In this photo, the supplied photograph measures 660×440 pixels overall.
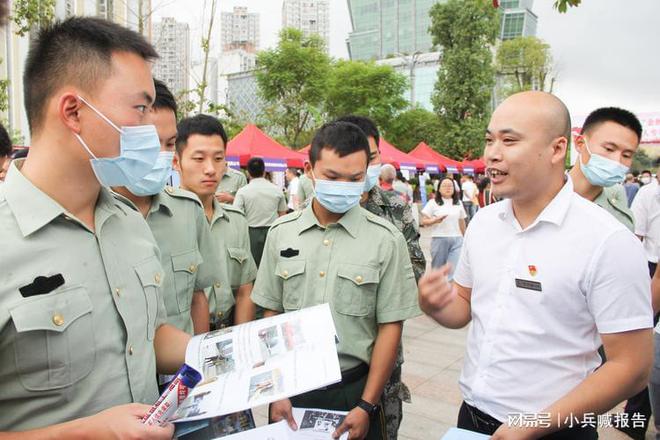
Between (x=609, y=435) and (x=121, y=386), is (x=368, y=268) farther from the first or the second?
(x=609, y=435)

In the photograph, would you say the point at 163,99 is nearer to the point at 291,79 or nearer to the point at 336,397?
the point at 336,397

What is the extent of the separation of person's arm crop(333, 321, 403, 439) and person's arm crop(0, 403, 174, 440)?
888mm

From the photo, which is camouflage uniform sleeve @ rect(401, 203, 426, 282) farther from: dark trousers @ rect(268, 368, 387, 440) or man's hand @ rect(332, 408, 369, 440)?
man's hand @ rect(332, 408, 369, 440)

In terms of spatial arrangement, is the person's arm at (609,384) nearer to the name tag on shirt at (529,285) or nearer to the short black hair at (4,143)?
the name tag on shirt at (529,285)

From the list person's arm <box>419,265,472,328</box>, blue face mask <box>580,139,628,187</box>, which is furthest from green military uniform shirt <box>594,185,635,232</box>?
person's arm <box>419,265,472,328</box>

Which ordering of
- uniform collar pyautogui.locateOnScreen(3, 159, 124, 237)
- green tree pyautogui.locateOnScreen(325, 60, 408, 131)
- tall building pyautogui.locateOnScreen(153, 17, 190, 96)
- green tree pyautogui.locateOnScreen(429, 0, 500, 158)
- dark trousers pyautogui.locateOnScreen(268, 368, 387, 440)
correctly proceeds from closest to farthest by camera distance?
uniform collar pyautogui.locateOnScreen(3, 159, 124, 237) → dark trousers pyautogui.locateOnScreen(268, 368, 387, 440) → tall building pyautogui.locateOnScreen(153, 17, 190, 96) → green tree pyautogui.locateOnScreen(429, 0, 500, 158) → green tree pyautogui.locateOnScreen(325, 60, 408, 131)

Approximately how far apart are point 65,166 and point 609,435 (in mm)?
3804

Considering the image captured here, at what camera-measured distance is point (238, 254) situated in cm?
305

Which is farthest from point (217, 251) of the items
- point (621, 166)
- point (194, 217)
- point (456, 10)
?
point (456, 10)

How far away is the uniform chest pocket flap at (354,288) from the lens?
7.06 feet

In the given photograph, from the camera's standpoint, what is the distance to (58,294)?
1.26 metres

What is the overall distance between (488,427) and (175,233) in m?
1.55

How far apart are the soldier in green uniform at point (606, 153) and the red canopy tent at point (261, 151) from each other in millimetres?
8125

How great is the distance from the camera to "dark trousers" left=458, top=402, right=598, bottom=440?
171 cm
